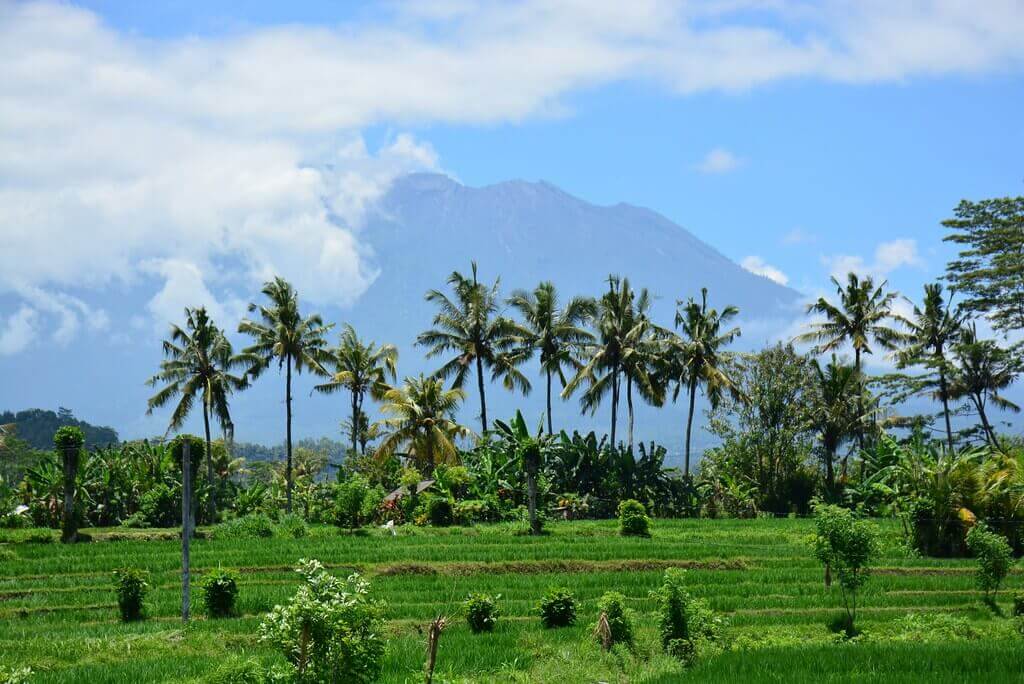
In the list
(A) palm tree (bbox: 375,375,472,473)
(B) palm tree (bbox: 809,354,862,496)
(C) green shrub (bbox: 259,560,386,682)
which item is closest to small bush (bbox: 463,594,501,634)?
(C) green shrub (bbox: 259,560,386,682)

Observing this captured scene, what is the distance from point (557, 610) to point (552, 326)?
29.6 meters

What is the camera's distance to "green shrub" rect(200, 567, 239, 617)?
70.8 ft

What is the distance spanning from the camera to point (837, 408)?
5072 cm

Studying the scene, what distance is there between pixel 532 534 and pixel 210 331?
64.7ft

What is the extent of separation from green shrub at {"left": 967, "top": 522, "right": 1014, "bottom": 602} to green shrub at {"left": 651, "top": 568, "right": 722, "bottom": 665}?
7.90 m

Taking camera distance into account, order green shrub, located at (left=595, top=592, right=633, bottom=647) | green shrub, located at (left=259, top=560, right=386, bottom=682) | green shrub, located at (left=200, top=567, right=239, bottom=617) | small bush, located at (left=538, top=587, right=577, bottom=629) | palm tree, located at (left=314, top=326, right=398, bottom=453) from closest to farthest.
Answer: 1. green shrub, located at (left=259, top=560, right=386, bottom=682)
2. green shrub, located at (left=595, top=592, right=633, bottom=647)
3. small bush, located at (left=538, top=587, right=577, bottom=629)
4. green shrub, located at (left=200, top=567, right=239, bottom=617)
5. palm tree, located at (left=314, top=326, right=398, bottom=453)

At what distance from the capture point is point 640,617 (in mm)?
21406

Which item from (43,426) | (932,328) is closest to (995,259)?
(932,328)

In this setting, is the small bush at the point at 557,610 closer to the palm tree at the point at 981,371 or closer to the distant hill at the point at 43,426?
the palm tree at the point at 981,371

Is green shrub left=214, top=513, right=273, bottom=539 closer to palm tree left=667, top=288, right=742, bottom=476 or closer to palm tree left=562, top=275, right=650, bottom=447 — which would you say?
palm tree left=562, top=275, right=650, bottom=447

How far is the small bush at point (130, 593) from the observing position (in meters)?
21.1

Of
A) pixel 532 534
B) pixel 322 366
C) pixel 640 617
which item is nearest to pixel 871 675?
pixel 640 617

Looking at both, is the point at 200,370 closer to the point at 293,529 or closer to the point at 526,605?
the point at 293,529

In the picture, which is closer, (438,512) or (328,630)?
(328,630)
